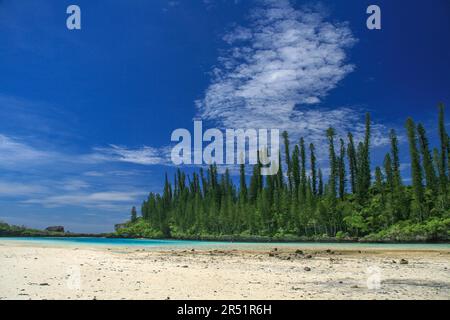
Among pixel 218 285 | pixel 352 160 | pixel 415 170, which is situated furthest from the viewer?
pixel 352 160

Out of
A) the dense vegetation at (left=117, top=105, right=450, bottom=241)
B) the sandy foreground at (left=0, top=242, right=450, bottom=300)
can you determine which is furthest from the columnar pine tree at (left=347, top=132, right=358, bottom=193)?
the sandy foreground at (left=0, top=242, right=450, bottom=300)

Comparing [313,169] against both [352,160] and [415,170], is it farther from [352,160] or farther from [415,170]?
[415,170]

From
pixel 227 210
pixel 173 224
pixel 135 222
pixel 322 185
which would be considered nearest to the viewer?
pixel 322 185

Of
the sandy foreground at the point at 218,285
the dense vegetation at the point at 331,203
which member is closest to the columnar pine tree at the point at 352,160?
the dense vegetation at the point at 331,203

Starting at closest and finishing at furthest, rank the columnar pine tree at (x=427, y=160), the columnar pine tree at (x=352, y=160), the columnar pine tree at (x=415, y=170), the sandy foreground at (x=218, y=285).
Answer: the sandy foreground at (x=218, y=285), the columnar pine tree at (x=415, y=170), the columnar pine tree at (x=427, y=160), the columnar pine tree at (x=352, y=160)

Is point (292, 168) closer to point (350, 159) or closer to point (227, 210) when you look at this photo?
point (350, 159)

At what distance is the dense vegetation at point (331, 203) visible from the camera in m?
64.3

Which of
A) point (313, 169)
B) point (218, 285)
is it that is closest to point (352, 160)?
point (313, 169)

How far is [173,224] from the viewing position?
383 ft

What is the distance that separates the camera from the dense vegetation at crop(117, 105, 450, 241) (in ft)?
211

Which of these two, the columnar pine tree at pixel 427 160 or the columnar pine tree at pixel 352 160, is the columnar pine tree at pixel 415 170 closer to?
the columnar pine tree at pixel 427 160

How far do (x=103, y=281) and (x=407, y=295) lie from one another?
31.8 feet

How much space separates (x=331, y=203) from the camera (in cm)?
7581
